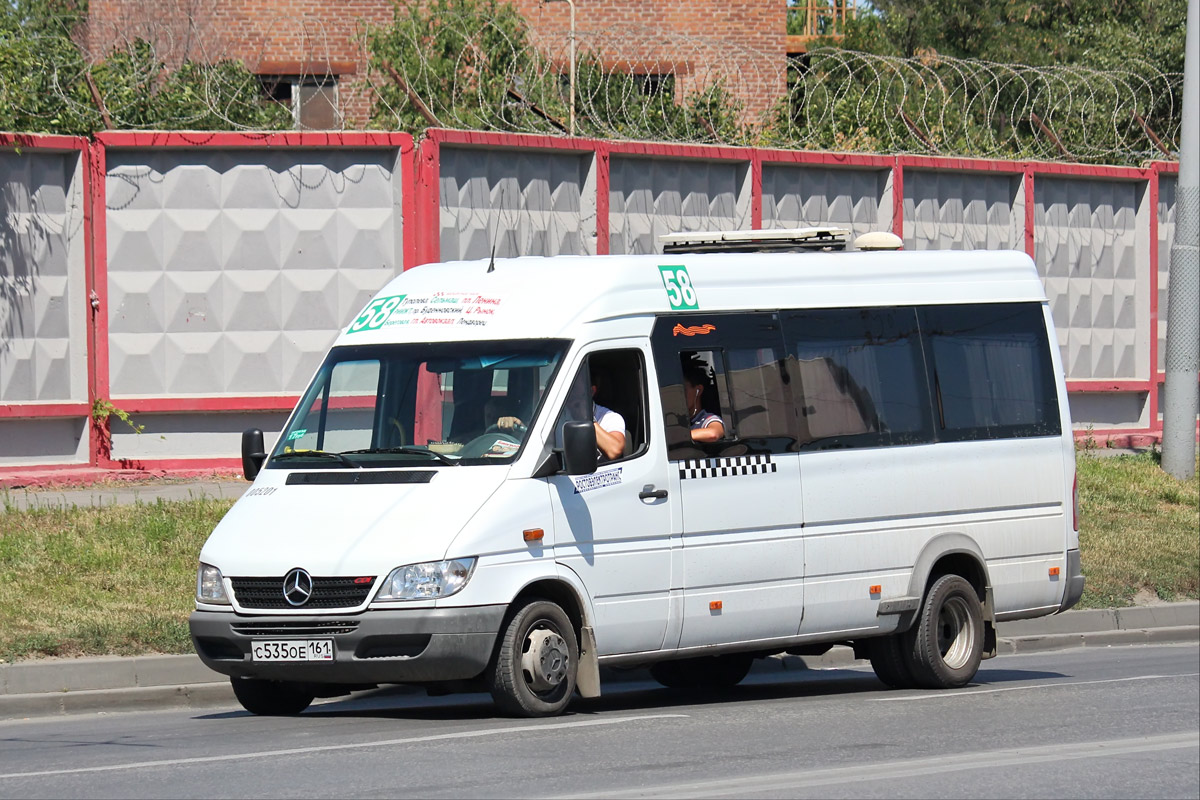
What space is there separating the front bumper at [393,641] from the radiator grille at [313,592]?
2.7 inches

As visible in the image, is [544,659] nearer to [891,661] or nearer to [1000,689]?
[891,661]

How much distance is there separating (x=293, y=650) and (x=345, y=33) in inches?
1064

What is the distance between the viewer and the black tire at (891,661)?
39.2ft

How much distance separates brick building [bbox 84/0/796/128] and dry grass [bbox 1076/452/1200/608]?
14.0 m

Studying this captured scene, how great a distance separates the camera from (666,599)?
1039 cm

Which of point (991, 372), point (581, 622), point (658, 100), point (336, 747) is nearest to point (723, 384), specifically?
point (581, 622)

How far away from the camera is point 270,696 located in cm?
1038

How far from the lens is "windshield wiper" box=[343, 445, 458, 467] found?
32.1 feet

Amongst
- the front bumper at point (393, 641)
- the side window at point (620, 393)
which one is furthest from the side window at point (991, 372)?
the front bumper at point (393, 641)

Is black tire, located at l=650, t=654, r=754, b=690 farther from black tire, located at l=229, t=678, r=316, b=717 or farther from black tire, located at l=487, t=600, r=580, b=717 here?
black tire, located at l=229, t=678, r=316, b=717

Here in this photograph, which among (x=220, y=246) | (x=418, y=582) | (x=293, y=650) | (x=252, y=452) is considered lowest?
(x=293, y=650)

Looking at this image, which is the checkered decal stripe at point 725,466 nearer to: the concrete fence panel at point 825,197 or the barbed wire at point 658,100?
the barbed wire at point 658,100

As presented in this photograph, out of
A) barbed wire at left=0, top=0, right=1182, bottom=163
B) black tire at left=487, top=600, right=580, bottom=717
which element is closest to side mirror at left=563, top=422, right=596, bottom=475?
A: black tire at left=487, top=600, right=580, bottom=717

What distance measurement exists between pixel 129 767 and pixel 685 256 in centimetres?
445
